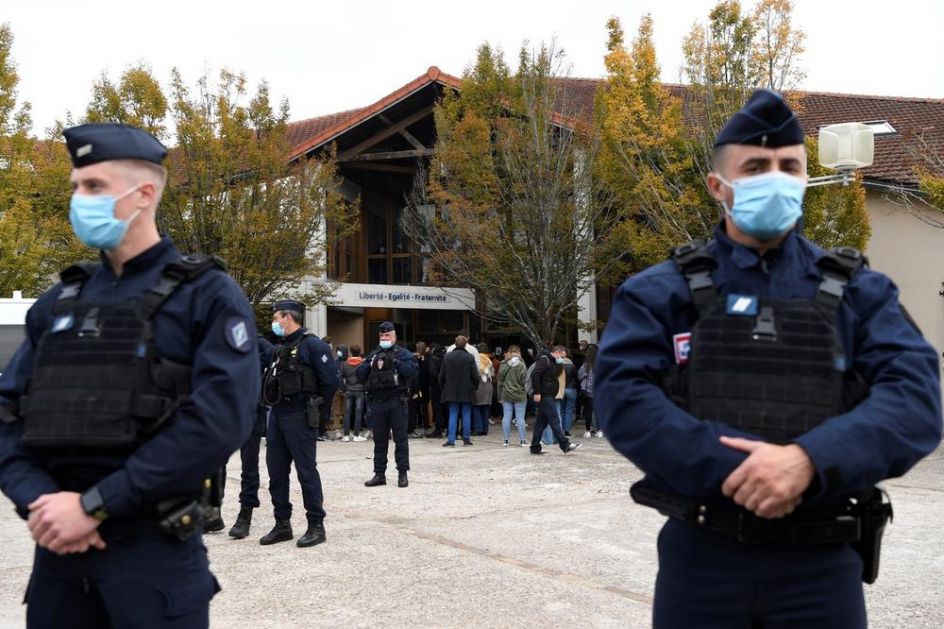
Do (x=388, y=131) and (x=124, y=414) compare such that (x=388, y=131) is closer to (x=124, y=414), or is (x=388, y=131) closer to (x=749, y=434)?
(x=124, y=414)

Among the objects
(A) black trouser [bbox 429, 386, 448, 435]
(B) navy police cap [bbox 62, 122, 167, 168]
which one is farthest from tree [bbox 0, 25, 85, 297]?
(B) navy police cap [bbox 62, 122, 167, 168]

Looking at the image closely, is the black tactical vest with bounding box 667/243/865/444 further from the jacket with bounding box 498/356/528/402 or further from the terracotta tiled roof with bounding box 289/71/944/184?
the terracotta tiled roof with bounding box 289/71/944/184

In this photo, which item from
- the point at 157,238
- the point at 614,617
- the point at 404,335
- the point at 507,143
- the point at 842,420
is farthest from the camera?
the point at 404,335

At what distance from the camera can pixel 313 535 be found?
24.3 feet

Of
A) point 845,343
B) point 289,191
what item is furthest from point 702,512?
point 289,191

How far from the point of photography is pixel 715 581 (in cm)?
230

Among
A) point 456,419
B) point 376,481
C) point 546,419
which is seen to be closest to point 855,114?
point 456,419

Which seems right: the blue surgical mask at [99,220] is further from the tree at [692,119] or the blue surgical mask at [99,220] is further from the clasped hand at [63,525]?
the tree at [692,119]

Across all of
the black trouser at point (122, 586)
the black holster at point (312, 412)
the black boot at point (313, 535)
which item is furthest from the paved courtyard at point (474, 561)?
the black trouser at point (122, 586)

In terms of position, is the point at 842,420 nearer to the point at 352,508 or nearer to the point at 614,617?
the point at 614,617

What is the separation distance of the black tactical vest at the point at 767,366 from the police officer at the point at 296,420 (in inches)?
218

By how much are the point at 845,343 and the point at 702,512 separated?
1.86 ft

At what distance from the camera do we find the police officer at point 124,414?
8.00ft

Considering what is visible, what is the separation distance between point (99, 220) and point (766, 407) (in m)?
1.88
